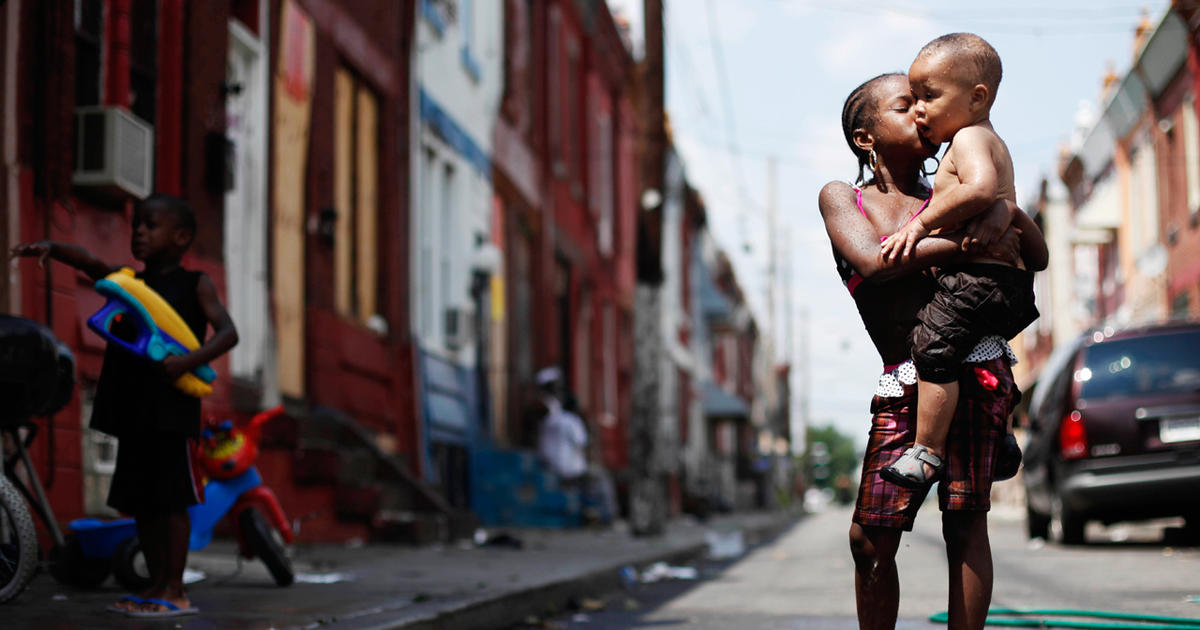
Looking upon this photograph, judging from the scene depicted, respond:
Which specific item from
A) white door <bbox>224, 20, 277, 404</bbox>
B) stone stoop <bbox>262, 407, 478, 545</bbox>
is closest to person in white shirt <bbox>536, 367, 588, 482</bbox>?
stone stoop <bbox>262, 407, 478, 545</bbox>

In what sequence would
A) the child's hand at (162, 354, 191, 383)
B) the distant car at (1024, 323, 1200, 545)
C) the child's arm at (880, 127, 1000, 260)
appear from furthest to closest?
1. the distant car at (1024, 323, 1200, 545)
2. the child's hand at (162, 354, 191, 383)
3. the child's arm at (880, 127, 1000, 260)

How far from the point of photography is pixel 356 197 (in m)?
14.3

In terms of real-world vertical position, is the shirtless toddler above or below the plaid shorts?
above

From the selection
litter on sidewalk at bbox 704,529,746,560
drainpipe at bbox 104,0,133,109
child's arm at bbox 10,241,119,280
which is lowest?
litter on sidewalk at bbox 704,529,746,560

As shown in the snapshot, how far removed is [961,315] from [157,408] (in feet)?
10.1

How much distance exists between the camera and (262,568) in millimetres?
8727

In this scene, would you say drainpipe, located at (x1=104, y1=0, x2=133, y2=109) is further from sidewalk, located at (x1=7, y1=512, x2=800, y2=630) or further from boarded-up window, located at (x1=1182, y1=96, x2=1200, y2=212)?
boarded-up window, located at (x1=1182, y1=96, x2=1200, y2=212)

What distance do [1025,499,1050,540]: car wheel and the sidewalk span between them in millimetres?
4343

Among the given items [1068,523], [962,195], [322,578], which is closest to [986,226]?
[962,195]

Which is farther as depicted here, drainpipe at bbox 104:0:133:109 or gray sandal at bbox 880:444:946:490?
drainpipe at bbox 104:0:133:109

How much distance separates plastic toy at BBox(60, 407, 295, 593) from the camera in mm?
6887

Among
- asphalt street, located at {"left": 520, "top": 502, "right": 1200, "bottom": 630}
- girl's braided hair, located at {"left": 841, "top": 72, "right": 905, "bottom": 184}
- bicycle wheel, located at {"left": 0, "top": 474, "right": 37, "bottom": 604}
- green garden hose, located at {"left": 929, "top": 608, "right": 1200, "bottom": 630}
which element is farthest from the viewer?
asphalt street, located at {"left": 520, "top": 502, "right": 1200, "bottom": 630}

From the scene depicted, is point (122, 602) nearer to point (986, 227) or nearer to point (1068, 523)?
point (986, 227)

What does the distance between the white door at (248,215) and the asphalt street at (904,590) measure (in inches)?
124
